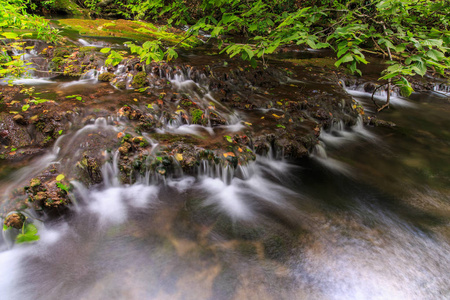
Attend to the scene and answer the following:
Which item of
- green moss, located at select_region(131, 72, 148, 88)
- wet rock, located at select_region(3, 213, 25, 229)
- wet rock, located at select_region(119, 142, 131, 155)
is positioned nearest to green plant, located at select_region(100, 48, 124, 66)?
wet rock, located at select_region(119, 142, 131, 155)

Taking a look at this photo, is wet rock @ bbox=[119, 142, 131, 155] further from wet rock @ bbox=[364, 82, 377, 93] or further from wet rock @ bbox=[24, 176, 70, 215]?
wet rock @ bbox=[364, 82, 377, 93]

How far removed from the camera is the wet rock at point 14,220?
2.70 m

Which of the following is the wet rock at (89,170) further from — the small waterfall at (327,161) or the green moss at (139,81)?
the small waterfall at (327,161)

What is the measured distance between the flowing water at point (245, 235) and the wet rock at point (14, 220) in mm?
193

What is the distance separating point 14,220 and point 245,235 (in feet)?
9.12

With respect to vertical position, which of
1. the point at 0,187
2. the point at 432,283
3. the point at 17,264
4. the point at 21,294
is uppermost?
the point at 0,187

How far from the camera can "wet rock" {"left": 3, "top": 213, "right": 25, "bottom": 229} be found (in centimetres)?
270

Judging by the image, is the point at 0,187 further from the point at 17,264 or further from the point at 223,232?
the point at 223,232

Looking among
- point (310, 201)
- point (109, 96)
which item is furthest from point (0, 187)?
point (310, 201)

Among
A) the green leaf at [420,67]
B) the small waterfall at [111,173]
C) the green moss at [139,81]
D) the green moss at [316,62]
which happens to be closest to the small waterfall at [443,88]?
the green moss at [316,62]

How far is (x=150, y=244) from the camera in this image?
3.00 meters

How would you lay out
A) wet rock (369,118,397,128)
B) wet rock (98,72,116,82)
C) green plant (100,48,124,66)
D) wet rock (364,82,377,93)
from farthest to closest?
wet rock (364,82,377,93), wet rock (369,118,397,128), wet rock (98,72,116,82), green plant (100,48,124,66)

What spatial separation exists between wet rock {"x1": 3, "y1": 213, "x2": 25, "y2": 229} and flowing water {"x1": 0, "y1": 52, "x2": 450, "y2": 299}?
0.19m

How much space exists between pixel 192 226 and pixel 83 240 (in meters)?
1.37
